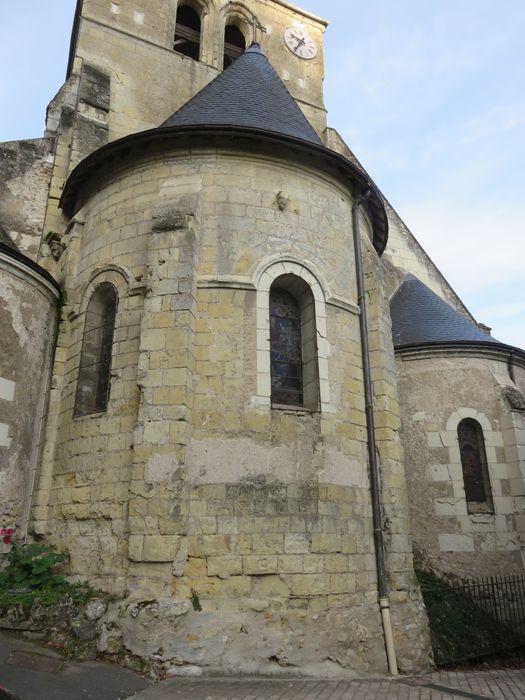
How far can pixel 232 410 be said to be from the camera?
6.92 meters

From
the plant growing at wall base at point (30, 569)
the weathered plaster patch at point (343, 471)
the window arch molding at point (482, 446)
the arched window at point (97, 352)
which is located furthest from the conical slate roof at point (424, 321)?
the plant growing at wall base at point (30, 569)

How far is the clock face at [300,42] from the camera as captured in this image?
16625 mm

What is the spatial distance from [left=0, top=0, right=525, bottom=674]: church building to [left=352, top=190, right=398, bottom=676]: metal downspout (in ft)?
0.09

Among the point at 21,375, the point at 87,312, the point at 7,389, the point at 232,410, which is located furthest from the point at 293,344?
the point at 7,389

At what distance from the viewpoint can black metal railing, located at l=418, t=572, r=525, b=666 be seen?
790 centimetres

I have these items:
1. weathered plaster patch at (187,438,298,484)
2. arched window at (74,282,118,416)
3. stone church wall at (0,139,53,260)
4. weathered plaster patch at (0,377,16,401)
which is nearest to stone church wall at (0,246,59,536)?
weathered plaster patch at (0,377,16,401)

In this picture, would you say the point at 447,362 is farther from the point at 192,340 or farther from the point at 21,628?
the point at 21,628

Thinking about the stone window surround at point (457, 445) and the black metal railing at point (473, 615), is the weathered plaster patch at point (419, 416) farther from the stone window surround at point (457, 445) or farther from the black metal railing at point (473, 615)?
the black metal railing at point (473, 615)

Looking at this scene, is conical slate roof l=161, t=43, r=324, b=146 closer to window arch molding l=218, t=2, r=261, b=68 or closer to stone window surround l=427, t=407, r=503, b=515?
stone window surround l=427, t=407, r=503, b=515

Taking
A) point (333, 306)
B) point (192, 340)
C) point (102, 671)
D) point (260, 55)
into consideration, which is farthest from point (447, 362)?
point (102, 671)

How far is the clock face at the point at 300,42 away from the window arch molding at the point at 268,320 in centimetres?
1141

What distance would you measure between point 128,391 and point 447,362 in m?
6.54

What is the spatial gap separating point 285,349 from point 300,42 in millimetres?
12818

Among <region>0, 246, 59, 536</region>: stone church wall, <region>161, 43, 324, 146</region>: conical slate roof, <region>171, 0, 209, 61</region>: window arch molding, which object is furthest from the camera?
<region>171, 0, 209, 61</region>: window arch molding
